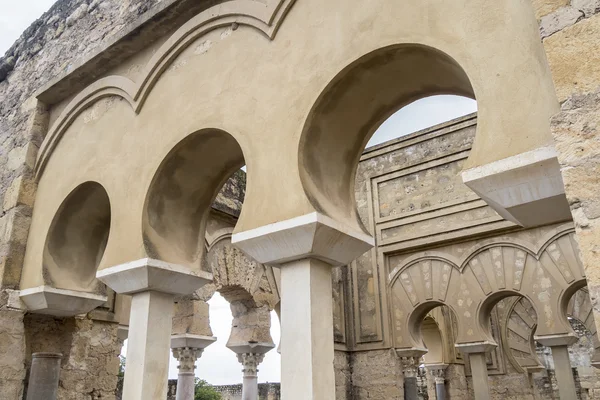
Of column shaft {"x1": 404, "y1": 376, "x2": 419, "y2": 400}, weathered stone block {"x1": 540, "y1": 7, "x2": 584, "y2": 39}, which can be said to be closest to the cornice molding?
weathered stone block {"x1": 540, "y1": 7, "x2": 584, "y2": 39}

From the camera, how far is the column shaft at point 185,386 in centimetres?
721

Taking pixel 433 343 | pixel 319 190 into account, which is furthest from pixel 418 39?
pixel 433 343

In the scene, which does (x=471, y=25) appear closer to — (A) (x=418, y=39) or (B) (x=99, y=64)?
(A) (x=418, y=39)

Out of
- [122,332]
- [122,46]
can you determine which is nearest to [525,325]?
[122,332]

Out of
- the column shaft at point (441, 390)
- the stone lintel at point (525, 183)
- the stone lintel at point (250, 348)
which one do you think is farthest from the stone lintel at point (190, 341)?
the column shaft at point (441, 390)

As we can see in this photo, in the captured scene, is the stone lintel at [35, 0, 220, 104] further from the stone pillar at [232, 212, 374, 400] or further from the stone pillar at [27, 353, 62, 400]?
the stone pillar at [27, 353, 62, 400]

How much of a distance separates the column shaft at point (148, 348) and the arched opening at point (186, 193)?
13.9 inches

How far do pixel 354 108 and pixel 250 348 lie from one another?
17.7 ft

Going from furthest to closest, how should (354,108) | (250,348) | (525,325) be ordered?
1. (525,325)
2. (250,348)
3. (354,108)

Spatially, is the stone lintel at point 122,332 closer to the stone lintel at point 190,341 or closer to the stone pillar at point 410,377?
the stone lintel at point 190,341

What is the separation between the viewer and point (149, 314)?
3695 mm

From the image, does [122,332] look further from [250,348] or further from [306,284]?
[306,284]

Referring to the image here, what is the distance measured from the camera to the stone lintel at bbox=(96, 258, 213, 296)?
3682mm

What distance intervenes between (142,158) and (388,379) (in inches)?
242
